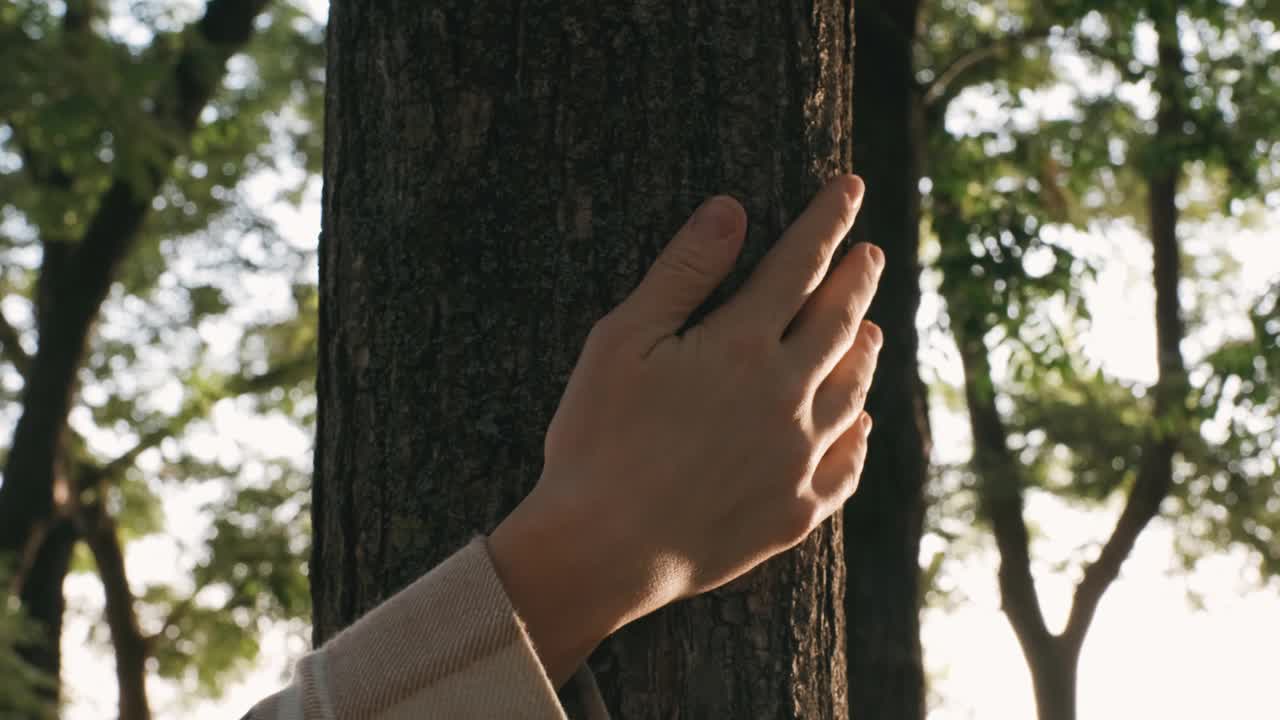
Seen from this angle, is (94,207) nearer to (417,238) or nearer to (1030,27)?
(1030,27)

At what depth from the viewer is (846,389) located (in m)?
1.55

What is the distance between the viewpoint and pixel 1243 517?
1316cm

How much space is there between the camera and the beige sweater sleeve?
1.24 m

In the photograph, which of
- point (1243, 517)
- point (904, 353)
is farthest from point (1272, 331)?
point (1243, 517)

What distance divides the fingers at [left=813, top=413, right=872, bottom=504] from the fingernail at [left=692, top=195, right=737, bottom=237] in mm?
270

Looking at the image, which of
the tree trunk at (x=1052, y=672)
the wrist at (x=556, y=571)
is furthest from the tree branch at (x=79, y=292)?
the tree trunk at (x=1052, y=672)

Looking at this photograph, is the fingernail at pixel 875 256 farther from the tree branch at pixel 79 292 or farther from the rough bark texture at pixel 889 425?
the tree branch at pixel 79 292

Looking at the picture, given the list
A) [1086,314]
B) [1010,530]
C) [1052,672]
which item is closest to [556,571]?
[1086,314]

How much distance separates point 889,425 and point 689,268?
488 cm

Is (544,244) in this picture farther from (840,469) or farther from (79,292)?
(79,292)

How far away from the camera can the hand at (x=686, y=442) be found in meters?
1.35

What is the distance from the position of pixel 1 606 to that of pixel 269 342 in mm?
6477

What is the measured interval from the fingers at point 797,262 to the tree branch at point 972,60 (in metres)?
6.47

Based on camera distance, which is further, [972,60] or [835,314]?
[972,60]
